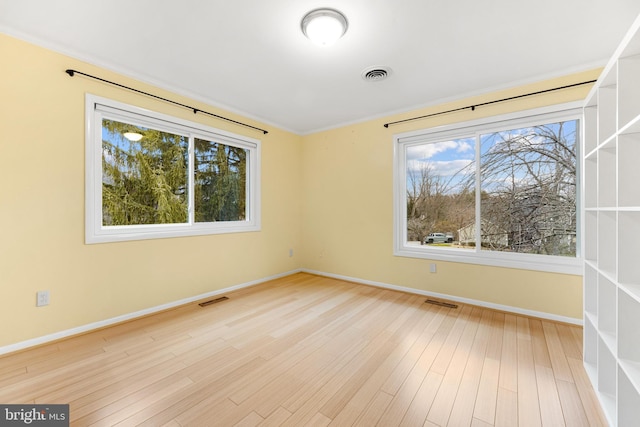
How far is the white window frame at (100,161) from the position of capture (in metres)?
2.34

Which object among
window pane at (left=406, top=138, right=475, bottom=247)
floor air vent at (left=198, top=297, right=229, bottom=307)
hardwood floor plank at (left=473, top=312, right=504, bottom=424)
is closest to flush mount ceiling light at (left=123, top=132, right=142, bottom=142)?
floor air vent at (left=198, top=297, right=229, bottom=307)

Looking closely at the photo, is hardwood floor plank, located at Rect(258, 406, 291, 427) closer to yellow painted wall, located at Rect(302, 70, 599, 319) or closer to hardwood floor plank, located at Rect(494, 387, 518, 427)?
hardwood floor plank, located at Rect(494, 387, 518, 427)

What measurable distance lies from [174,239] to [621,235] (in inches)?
140

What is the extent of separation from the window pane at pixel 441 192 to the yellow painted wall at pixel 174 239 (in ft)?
0.97

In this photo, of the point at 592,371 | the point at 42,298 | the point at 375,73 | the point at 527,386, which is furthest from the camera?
the point at 375,73

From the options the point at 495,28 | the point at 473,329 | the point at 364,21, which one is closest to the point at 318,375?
the point at 473,329

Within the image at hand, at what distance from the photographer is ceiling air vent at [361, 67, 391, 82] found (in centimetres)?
251

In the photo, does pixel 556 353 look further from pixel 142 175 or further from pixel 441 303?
pixel 142 175

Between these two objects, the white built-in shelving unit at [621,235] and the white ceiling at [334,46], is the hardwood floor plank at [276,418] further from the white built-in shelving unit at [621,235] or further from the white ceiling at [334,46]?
the white ceiling at [334,46]

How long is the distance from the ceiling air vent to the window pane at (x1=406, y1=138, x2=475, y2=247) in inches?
47.6

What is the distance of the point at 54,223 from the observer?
7.12ft

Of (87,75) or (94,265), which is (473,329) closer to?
(94,265)

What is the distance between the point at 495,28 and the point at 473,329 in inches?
99.8

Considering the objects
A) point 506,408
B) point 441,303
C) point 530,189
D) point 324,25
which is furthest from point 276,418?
point 530,189
